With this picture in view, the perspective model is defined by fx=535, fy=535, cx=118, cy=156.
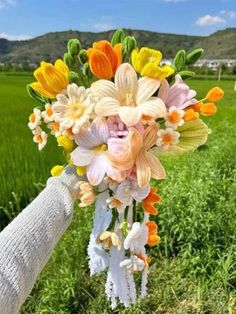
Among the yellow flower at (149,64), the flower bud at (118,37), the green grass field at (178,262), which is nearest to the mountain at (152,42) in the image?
the green grass field at (178,262)

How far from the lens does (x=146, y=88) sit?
71 cm

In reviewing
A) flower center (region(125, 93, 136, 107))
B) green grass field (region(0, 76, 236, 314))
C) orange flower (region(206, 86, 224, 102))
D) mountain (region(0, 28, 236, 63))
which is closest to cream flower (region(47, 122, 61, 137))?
flower center (region(125, 93, 136, 107))

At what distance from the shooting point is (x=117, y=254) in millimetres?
830

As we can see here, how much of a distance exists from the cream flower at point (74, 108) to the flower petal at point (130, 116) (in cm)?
5

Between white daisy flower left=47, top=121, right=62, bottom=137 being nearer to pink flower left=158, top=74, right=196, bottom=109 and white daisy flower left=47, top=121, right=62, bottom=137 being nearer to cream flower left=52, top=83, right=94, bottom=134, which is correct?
cream flower left=52, top=83, right=94, bottom=134

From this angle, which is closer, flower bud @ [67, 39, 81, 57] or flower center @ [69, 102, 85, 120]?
flower center @ [69, 102, 85, 120]

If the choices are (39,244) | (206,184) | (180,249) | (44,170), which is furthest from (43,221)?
(44,170)

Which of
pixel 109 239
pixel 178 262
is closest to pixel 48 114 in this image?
pixel 109 239

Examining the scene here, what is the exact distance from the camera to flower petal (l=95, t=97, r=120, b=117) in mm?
693

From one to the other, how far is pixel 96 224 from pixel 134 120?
248 mm

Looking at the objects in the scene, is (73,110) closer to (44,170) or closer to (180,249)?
(180,249)

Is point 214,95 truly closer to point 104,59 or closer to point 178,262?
point 104,59

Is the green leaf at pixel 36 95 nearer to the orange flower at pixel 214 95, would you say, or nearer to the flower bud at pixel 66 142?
the flower bud at pixel 66 142

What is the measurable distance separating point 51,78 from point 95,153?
4.6 inches
